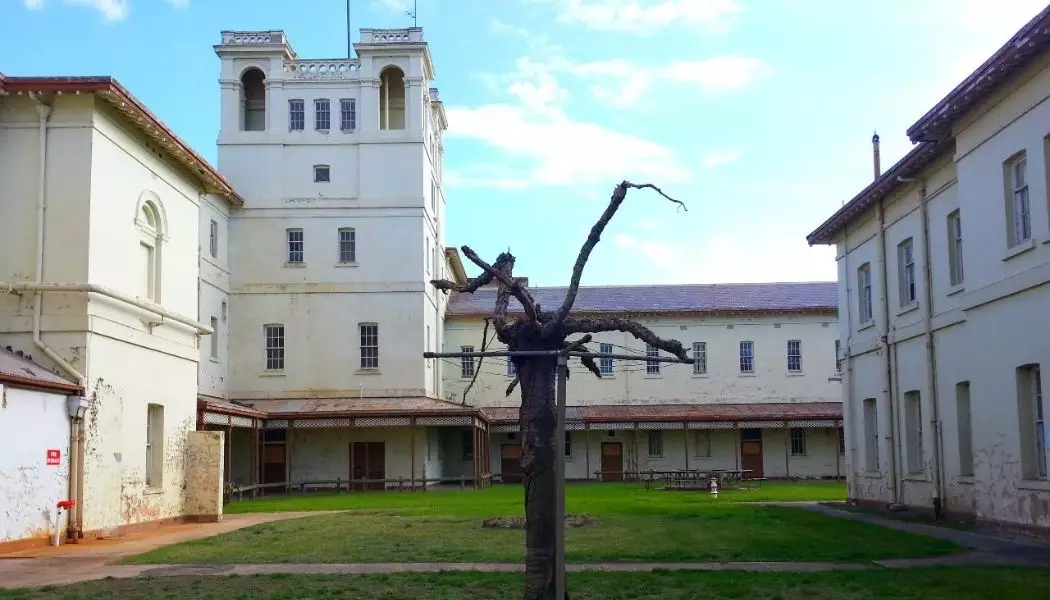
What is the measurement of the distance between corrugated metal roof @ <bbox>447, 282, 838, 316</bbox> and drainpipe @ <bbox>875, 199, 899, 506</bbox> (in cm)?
2407

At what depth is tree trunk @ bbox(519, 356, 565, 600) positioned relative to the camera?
9367 mm

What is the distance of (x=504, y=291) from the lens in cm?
1041

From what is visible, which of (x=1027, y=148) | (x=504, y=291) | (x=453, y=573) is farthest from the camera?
(x=1027, y=148)

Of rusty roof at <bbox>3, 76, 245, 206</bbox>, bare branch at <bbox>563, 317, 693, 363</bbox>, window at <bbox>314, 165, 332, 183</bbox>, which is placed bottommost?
bare branch at <bbox>563, 317, 693, 363</bbox>

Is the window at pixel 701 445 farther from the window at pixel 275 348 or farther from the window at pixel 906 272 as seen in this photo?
the window at pixel 906 272

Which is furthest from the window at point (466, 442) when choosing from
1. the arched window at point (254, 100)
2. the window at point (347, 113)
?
the arched window at point (254, 100)

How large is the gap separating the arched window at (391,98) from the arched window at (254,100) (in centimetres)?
472

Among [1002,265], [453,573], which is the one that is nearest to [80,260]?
[453,573]

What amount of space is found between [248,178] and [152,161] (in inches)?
797

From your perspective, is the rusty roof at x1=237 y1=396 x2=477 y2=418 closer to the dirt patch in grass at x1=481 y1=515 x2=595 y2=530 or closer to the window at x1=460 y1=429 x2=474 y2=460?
the window at x1=460 y1=429 x2=474 y2=460

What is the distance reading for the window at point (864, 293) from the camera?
2797 cm

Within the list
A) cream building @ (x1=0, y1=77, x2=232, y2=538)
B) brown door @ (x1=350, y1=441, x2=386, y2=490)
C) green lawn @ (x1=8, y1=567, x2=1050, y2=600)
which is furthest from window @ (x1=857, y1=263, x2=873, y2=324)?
brown door @ (x1=350, y1=441, x2=386, y2=490)

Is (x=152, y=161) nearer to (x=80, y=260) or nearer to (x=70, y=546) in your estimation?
(x=80, y=260)

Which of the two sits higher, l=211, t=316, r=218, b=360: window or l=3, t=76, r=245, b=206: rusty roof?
l=3, t=76, r=245, b=206: rusty roof
